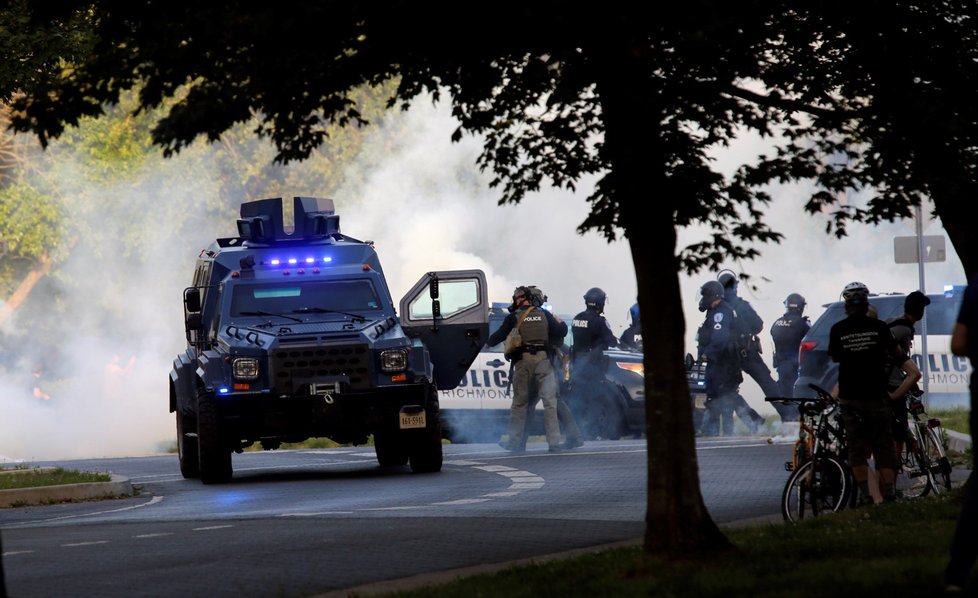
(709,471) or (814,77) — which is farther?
(709,471)

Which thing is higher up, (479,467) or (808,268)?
(808,268)

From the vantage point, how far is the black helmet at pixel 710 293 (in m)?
24.0

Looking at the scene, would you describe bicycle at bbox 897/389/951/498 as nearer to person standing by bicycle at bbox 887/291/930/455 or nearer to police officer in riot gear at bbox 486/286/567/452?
person standing by bicycle at bbox 887/291/930/455

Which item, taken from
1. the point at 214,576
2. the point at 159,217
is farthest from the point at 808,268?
the point at 214,576

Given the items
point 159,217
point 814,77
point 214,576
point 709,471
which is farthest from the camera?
point 159,217

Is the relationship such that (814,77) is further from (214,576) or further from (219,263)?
(219,263)

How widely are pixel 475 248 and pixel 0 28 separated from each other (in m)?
21.8

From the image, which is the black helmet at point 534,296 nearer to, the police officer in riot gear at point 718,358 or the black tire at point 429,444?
the black tire at point 429,444

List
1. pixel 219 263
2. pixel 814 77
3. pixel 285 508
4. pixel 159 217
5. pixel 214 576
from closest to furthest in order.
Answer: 1. pixel 214 576
2. pixel 814 77
3. pixel 285 508
4. pixel 219 263
5. pixel 159 217

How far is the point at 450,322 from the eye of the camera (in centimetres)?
1923

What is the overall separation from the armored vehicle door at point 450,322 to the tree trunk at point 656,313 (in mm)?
9521

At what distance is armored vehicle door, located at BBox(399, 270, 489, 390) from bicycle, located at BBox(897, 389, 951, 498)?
20.7 feet

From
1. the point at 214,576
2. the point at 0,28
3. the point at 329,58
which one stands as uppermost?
the point at 0,28

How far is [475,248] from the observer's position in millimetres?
39781
